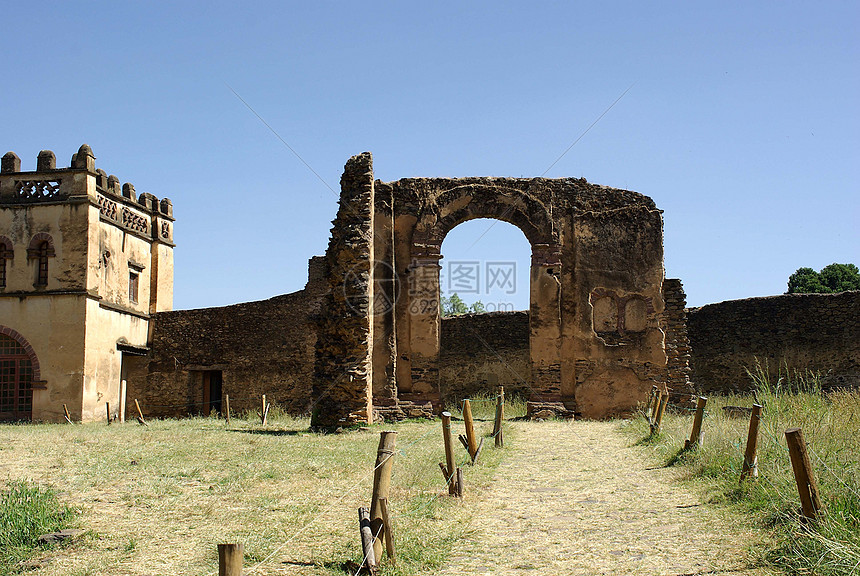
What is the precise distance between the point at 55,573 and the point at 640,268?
15.5 m

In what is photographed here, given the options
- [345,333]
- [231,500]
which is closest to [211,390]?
[345,333]

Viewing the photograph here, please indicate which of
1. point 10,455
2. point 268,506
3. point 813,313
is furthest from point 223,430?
point 813,313

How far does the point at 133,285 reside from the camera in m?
26.4

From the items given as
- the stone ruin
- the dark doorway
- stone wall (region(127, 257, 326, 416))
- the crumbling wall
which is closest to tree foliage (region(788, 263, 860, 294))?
the stone ruin

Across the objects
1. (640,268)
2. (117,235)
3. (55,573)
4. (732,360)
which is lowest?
(55,573)

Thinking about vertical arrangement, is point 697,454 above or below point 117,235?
below

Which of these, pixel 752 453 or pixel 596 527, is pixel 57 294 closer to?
pixel 596 527

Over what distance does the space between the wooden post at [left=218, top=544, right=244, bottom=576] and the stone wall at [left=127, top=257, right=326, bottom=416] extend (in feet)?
62.5

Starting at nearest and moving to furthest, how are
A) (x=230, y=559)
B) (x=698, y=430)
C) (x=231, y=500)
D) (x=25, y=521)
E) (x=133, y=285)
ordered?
(x=230, y=559), (x=25, y=521), (x=231, y=500), (x=698, y=430), (x=133, y=285)

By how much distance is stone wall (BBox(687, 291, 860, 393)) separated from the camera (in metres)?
21.9

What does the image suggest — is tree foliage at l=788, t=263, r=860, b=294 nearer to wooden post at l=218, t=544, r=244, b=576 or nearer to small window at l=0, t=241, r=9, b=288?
small window at l=0, t=241, r=9, b=288

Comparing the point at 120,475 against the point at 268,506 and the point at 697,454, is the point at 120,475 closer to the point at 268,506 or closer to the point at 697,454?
the point at 268,506

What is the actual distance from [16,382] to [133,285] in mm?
4943

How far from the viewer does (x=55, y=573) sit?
5430 millimetres
